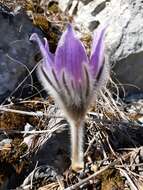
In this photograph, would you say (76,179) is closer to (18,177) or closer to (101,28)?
(18,177)

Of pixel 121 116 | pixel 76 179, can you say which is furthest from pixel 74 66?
pixel 121 116

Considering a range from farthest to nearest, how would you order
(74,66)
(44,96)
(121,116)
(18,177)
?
(44,96), (121,116), (18,177), (74,66)

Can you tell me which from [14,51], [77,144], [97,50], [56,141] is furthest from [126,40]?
[97,50]

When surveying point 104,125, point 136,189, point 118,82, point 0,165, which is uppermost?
point 118,82

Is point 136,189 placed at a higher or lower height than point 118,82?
lower

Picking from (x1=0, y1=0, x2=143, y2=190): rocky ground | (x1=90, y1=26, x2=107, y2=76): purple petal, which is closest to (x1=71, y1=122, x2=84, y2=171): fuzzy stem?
(x1=0, y1=0, x2=143, y2=190): rocky ground

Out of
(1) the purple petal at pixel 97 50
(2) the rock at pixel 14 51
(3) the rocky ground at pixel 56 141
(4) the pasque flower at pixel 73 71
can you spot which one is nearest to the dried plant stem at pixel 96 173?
(3) the rocky ground at pixel 56 141

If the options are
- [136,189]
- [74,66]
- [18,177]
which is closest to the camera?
[74,66]
